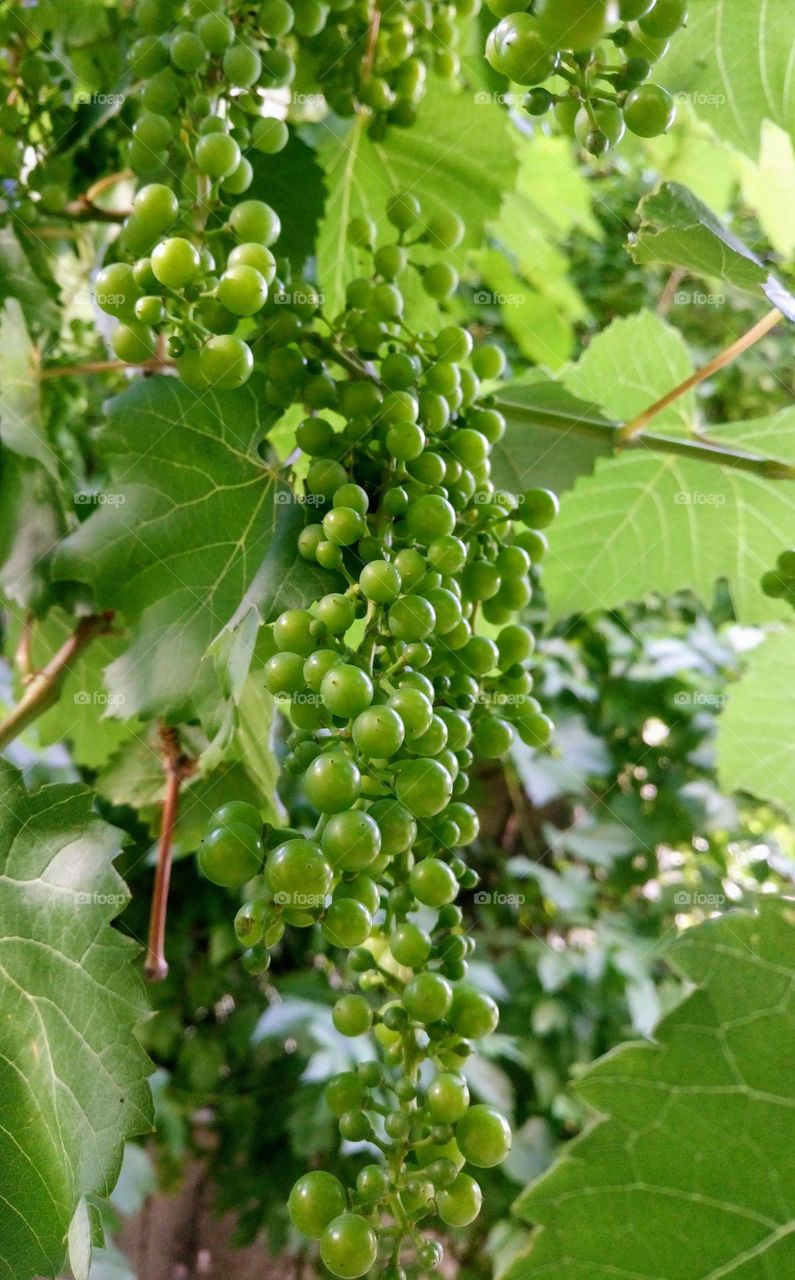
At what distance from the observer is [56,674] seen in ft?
2.34

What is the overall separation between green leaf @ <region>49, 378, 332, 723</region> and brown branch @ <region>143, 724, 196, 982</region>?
0.10 metres

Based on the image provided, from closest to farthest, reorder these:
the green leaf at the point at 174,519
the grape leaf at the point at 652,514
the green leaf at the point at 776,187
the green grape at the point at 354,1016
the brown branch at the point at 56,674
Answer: the green grape at the point at 354,1016, the green leaf at the point at 174,519, the brown branch at the point at 56,674, the grape leaf at the point at 652,514, the green leaf at the point at 776,187

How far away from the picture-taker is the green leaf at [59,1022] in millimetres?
446

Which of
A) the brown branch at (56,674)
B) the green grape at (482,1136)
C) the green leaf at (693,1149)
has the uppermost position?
the green leaf at (693,1149)

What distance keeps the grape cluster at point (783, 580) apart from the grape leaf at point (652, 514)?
0.19m

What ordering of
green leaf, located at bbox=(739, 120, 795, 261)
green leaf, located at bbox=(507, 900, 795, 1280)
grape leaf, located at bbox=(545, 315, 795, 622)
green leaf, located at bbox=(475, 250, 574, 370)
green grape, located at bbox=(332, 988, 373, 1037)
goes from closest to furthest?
green leaf, located at bbox=(507, 900, 795, 1280) → green grape, located at bbox=(332, 988, 373, 1037) → grape leaf, located at bbox=(545, 315, 795, 622) → green leaf, located at bbox=(739, 120, 795, 261) → green leaf, located at bbox=(475, 250, 574, 370)

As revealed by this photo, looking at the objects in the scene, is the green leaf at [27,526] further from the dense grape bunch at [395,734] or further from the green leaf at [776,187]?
the green leaf at [776,187]

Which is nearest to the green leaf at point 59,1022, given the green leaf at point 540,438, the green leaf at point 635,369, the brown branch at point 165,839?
the brown branch at point 165,839

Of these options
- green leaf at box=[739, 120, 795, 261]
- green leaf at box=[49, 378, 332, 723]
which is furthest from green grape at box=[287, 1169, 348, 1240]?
green leaf at box=[739, 120, 795, 261]

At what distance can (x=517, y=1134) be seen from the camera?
1651mm

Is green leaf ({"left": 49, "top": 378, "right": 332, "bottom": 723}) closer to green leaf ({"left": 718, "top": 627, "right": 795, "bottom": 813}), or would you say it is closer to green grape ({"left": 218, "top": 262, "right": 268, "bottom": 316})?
green grape ({"left": 218, "top": 262, "right": 268, "bottom": 316})

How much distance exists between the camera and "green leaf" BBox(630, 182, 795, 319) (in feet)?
1.74

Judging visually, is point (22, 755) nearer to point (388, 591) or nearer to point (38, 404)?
point (38, 404)

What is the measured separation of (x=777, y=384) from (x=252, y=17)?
2.36 metres
